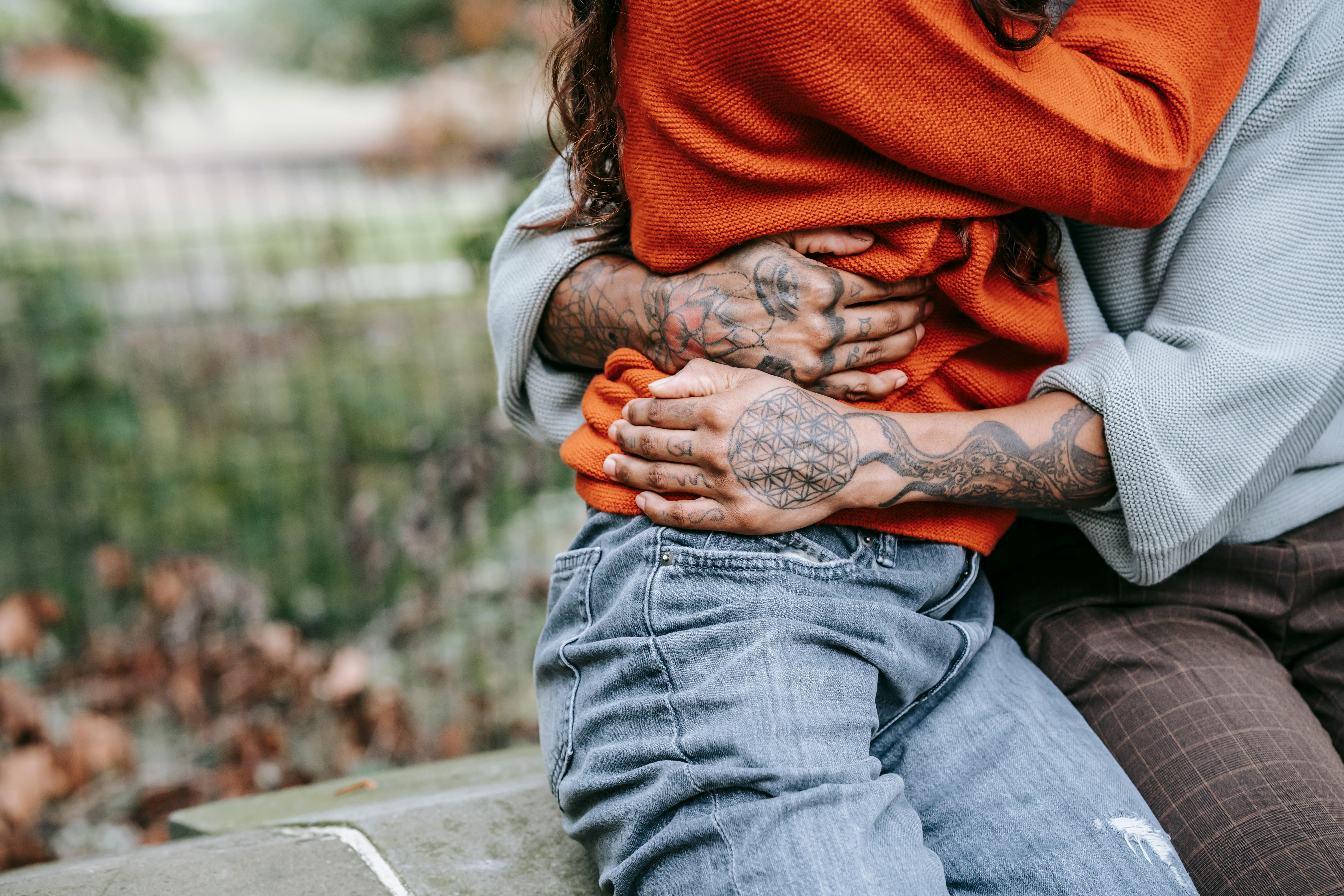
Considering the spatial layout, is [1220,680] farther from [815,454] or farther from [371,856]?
[371,856]

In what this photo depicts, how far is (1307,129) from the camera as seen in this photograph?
1374 millimetres

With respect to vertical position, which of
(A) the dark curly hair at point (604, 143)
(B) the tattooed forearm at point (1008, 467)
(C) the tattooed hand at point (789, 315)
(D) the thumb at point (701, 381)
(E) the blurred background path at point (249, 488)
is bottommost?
(E) the blurred background path at point (249, 488)

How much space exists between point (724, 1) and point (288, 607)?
9.13 feet

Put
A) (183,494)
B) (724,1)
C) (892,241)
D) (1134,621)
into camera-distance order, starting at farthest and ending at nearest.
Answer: (183,494) → (1134,621) → (892,241) → (724,1)

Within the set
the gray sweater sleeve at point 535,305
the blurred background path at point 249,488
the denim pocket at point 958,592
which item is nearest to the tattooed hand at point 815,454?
the denim pocket at point 958,592

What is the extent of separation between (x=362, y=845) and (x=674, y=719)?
0.71 m

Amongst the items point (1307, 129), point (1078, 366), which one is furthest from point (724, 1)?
point (1307, 129)

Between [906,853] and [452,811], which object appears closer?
[906,853]

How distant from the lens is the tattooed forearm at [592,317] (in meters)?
1.43

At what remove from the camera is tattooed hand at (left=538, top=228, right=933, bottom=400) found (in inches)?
51.1

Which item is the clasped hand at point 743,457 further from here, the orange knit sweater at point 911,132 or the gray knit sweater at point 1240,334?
the gray knit sweater at point 1240,334

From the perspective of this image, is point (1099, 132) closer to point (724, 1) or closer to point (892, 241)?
point (892, 241)

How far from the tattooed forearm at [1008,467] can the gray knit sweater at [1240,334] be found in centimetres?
4

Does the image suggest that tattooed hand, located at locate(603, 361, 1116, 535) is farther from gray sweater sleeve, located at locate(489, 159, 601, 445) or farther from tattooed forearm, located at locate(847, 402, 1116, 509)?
gray sweater sleeve, located at locate(489, 159, 601, 445)
